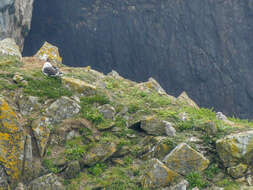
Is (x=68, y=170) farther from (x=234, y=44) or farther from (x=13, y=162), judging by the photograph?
(x=234, y=44)

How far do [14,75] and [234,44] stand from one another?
33777 mm

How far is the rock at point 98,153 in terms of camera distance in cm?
951

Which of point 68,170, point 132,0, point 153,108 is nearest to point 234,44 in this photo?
point 132,0

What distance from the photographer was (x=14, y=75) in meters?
12.0

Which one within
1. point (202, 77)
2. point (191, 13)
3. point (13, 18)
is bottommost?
point (202, 77)

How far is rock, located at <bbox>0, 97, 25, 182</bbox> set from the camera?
8.44 metres

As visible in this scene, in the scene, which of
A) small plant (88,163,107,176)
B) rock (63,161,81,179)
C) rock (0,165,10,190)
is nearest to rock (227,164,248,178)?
small plant (88,163,107,176)

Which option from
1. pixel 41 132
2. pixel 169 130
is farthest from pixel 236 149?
pixel 41 132

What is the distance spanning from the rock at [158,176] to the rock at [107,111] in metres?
3.46

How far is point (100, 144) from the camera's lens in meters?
10.0

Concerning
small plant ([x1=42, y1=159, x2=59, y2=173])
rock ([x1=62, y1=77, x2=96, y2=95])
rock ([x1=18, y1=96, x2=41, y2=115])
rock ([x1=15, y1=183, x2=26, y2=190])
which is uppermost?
rock ([x1=62, y1=77, x2=96, y2=95])

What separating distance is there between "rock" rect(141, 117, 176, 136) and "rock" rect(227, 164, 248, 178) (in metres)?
2.70

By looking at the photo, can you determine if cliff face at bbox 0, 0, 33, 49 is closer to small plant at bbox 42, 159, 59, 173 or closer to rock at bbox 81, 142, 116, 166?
small plant at bbox 42, 159, 59, 173

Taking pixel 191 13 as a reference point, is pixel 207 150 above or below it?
below
